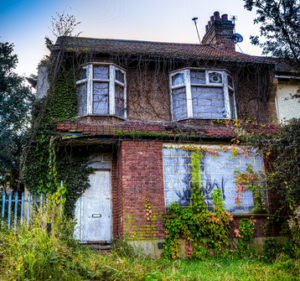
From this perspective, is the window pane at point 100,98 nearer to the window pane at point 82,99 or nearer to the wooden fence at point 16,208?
the window pane at point 82,99

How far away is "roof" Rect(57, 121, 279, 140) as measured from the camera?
1059 centimetres

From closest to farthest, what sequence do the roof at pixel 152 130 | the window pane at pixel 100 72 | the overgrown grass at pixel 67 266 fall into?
1. the overgrown grass at pixel 67 266
2. the roof at pixel 152 130
3. the window pane at pixel 100 72

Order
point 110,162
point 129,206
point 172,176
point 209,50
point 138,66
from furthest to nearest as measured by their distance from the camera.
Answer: point 209,50 → point 138,66 → point 110,162 → point 172,176 → point 129,206

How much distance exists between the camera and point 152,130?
10953 mm

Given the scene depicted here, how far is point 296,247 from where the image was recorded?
371 inches

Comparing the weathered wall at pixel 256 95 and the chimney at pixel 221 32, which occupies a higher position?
the chimney at pixel 221 32

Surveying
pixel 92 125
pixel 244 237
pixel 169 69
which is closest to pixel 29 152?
pixel 92 125

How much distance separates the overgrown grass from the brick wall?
1.83 metres

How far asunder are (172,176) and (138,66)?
14.9 ft

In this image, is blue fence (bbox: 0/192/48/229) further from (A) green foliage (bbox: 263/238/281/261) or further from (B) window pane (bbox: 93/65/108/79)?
(A) green foliage (bbox: 263/238/281/261)

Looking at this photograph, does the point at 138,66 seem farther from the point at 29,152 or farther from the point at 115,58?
the point at 29,152

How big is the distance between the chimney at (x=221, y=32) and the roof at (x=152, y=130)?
18.5 feet

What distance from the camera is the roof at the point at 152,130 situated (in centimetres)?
1059

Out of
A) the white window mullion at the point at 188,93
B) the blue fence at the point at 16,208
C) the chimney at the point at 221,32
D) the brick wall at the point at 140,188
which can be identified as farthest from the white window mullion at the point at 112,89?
the chimney at the point at 221,32
